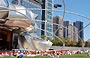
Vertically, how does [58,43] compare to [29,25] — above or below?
below

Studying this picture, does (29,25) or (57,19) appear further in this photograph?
(57,19)

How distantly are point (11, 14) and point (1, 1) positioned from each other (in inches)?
137

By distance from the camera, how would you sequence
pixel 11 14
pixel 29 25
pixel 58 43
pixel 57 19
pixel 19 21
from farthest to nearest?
pixel 57 19, pixel 58 43, pixel 29 25, pixel 19 21, pixel 11 14

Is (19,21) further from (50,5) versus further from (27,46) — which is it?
(50,5)

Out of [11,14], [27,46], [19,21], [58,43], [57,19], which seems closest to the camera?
[11,14]

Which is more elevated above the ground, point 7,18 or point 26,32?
point 7,18

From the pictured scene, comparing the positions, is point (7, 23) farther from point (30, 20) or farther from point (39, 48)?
point (39, 48)

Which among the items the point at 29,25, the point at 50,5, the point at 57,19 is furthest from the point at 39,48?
the point at 57,19

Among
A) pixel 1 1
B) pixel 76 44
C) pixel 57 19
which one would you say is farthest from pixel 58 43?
pixel 57 19

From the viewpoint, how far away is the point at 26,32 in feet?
157

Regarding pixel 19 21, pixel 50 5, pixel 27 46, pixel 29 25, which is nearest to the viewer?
pixel 19 21

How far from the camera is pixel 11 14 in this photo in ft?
118

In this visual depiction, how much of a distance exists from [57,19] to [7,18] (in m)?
119

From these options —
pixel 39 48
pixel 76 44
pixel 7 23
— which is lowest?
pixel 76 44
